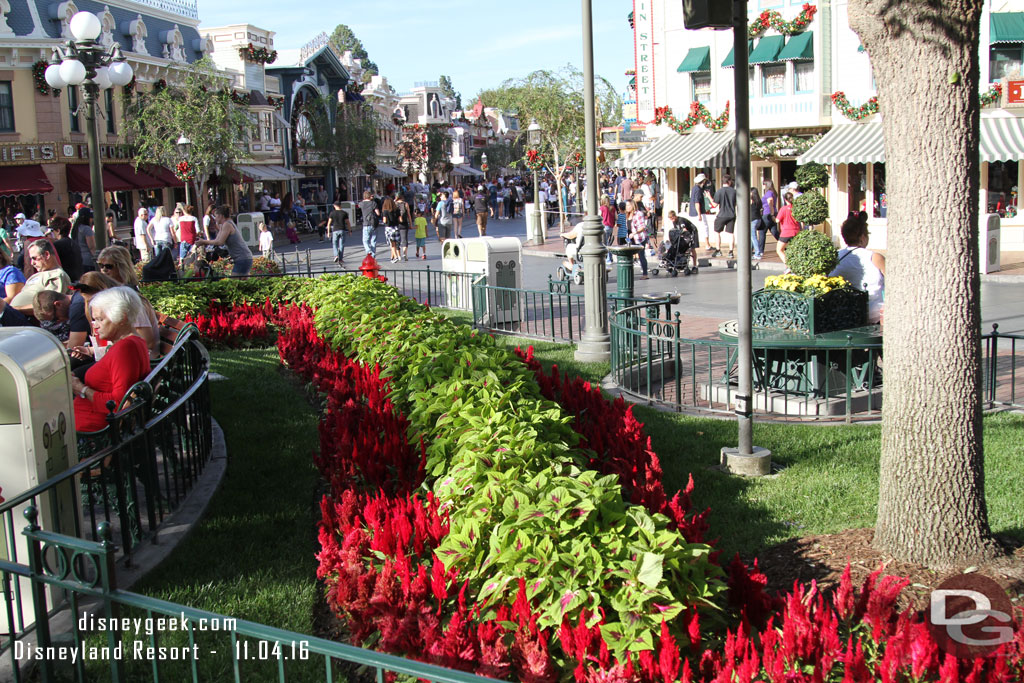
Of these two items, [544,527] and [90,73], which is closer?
[544,527]

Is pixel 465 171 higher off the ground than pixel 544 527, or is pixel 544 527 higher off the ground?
pixel 465 171

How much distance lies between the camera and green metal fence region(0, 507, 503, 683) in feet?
9.55

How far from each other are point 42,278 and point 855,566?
7.84 m

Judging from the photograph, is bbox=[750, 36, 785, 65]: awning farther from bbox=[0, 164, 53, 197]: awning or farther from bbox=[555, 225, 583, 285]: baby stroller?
bbox=[0, 164, 53, 197]: awning

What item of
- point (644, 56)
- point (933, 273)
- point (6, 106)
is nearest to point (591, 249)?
point (933, 273)

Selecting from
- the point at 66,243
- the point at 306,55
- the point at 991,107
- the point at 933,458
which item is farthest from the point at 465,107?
the point at 933,458

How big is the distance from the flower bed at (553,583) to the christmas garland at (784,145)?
2225 cm

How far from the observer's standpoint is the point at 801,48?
25375 millimetres

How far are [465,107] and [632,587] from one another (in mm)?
130165

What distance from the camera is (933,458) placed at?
4.52 metres

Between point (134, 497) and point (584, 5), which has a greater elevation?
point (584, 5)

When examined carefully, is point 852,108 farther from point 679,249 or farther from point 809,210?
point 809,210

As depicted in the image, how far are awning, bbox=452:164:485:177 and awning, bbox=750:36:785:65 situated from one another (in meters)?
68.2

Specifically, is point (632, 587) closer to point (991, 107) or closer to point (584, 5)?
point (584, 5)
